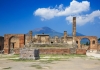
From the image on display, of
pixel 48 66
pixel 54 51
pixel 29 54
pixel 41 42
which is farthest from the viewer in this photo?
pixel 41 42

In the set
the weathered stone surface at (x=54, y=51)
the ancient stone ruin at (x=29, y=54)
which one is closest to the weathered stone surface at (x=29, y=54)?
the ancient stone ruin at (x=29, y=54)

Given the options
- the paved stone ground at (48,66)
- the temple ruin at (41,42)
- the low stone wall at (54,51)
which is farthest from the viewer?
the temple ruin at (41,42)

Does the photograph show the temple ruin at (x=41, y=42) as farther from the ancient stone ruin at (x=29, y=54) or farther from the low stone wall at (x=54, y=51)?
the ancient stone ruin at (x=29, y=54)

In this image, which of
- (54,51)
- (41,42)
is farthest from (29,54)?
(41,42)

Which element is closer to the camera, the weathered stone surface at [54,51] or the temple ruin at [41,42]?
the weathered stone surface at [54,51]

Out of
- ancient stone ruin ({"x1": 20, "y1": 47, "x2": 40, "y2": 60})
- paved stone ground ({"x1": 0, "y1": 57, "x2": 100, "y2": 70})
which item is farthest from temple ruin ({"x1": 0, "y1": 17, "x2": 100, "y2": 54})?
paved stone ground ({"x1": 0, "y1": 57, "x2": 100, "y2": 70})

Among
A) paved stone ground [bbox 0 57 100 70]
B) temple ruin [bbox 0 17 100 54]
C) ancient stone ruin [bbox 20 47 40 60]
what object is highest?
temple ruin [bbox 0 17 100 54]

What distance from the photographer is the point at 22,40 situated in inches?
1227

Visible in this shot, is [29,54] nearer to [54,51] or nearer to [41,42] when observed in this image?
[54,51]

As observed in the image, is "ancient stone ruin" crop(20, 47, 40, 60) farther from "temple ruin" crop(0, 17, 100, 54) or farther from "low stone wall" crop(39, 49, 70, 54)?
"temple ruin" crop(0, 17, 100, 54)

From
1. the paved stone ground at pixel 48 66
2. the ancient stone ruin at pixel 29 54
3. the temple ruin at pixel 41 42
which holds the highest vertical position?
the temple ruin at pixel 41 42

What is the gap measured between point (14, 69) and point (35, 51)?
25.2 feet

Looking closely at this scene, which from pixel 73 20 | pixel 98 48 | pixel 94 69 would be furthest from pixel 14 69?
pixel 98 48

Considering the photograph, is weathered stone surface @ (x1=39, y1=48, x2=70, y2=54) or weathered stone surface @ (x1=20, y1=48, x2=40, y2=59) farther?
weathered stone surface @ (x1=39, y1=48, x2=70, y2=54)
